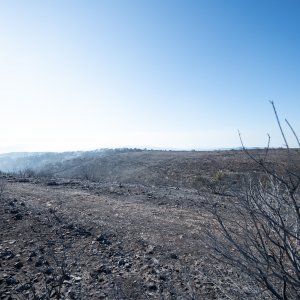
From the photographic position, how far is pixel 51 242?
739cm

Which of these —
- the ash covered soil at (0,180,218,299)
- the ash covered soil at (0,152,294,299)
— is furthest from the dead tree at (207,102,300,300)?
the ash covered soil at (0,180,218,299)

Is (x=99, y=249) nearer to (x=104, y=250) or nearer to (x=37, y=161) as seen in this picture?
(x=104, y=250)

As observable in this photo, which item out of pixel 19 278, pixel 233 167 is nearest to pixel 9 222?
pixel 19 278

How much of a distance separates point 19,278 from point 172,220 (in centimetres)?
504

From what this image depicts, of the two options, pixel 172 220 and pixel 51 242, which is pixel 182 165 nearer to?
pixel 172 220

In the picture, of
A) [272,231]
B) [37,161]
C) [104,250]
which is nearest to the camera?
[272,231]

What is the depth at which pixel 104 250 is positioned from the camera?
720cm

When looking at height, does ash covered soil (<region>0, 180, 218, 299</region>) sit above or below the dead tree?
below

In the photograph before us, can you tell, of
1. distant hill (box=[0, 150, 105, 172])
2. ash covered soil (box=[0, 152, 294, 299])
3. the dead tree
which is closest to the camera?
the dead tree

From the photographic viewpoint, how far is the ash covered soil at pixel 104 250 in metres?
5.53

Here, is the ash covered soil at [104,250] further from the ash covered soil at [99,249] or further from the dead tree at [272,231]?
the dead tree at [272,231]

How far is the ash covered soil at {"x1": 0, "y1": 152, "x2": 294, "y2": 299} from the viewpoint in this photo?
5531mm

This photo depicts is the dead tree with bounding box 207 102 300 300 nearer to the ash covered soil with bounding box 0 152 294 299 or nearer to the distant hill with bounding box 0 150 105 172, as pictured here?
the ash covered soil with bounding box 0 152 294 299

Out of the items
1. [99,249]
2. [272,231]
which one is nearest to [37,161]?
[99,249]
